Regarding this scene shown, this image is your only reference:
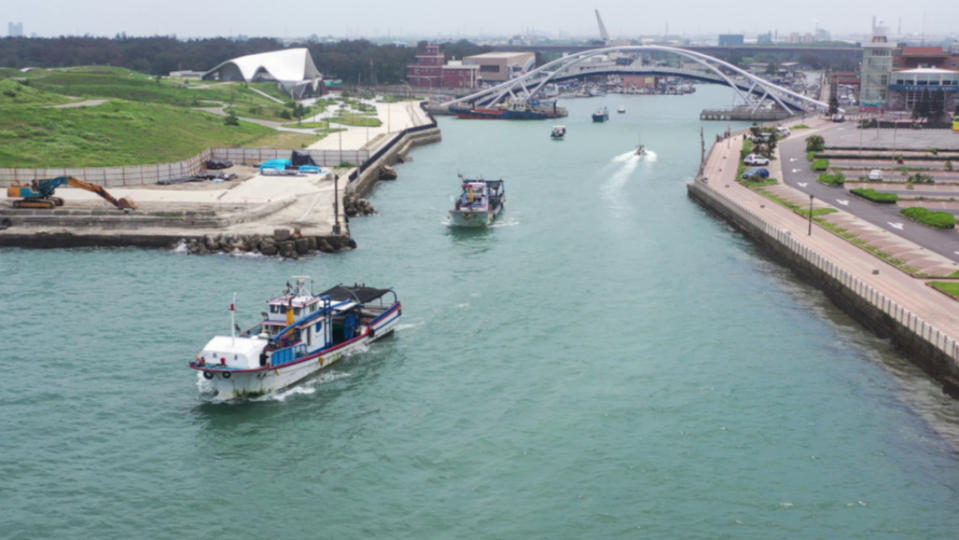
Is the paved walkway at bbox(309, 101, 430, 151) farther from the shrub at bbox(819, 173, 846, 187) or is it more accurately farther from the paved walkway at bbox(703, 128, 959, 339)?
the shrub at bbox(819, 173, 846, 187)

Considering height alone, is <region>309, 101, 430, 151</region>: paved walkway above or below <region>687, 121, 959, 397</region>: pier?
above

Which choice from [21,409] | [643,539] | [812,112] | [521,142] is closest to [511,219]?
[21,409]

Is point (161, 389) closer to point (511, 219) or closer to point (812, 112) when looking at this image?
point (511, 219)

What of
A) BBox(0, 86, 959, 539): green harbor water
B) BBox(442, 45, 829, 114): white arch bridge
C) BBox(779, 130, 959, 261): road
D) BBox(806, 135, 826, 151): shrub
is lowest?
BBox(0, 86, 959, 539): green harbor water

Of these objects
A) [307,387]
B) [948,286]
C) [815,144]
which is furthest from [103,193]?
[815,144]

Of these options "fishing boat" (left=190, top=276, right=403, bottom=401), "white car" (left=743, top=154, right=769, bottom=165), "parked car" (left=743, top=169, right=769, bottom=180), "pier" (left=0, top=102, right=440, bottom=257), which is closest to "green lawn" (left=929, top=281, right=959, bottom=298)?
"fishing boat" (left=190, top=276, right=403, bottom=401)

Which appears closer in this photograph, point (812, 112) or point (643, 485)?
point (643, 485)

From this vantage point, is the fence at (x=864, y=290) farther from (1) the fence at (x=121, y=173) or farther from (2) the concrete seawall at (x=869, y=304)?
(1) the fence at (x=121, y=173)
